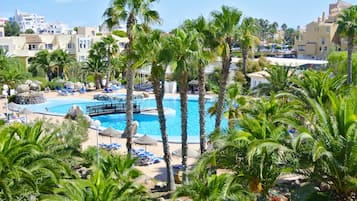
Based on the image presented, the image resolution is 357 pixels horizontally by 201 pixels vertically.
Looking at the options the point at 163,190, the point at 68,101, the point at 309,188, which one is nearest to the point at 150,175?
the point at 163,190

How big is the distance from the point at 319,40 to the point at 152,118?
157 ft

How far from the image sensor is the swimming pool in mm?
33062

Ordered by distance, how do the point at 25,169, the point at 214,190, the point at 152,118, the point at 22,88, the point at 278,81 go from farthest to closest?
the point at 22,88 < the point at 152,118 < the point at 278,81 < the point at 214,190 < the point at 25,169

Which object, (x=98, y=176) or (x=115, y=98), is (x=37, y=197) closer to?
(x=98, y=176)

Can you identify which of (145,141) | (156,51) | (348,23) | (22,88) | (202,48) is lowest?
(145,141)

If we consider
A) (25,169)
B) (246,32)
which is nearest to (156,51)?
(246,32)

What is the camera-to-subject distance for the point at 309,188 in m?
11.0

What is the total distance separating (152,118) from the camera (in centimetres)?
3809

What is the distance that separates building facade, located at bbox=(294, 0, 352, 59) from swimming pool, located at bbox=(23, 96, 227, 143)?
3739 cm

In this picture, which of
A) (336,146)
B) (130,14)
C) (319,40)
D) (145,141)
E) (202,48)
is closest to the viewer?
(336,146)

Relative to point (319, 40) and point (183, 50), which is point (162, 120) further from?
point (319, 40)

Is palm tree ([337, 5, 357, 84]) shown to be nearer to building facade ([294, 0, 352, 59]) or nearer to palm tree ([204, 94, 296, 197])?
palm tree ([204, 94, 296, 197])

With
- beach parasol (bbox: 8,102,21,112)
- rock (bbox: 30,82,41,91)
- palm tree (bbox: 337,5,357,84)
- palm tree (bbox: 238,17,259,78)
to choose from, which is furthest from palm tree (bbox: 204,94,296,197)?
rock (bbox: 30,82,41,91)

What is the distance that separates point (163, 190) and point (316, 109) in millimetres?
9396
